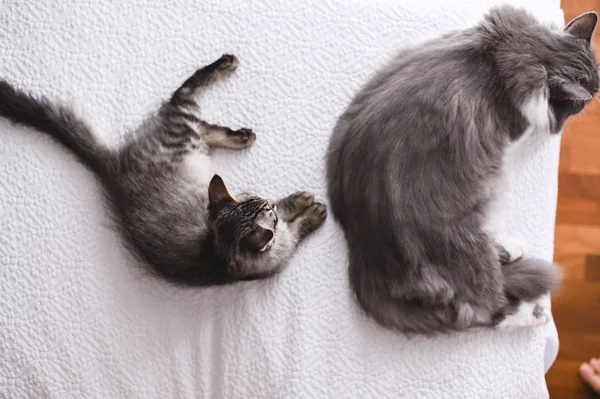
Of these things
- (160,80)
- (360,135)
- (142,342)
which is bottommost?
(142,342)

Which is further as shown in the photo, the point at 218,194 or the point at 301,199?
the point at 301,199

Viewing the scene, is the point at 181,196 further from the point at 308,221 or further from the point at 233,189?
the point at 308,221

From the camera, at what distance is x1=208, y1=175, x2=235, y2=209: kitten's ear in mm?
1235

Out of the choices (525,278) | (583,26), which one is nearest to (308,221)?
(525,278)

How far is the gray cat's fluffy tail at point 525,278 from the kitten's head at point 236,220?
62 centimetres

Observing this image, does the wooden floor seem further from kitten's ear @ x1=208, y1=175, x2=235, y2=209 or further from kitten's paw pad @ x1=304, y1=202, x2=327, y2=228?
kitten's ear @ x1=208, y1=175, x2=235, y2=209

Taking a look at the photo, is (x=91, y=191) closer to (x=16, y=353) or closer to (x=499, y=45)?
(x=16, y=353)

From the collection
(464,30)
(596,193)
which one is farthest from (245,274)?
(596,193)

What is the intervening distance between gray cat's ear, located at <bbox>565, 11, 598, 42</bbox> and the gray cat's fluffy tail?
2.01 ft

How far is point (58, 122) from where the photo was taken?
134 cm

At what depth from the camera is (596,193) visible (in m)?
1.81

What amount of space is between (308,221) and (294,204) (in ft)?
0.19

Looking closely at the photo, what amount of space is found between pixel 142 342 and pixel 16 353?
0.32 meters

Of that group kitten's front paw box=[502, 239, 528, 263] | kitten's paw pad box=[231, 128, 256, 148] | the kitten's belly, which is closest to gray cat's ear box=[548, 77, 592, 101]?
kitten's front paw box=[502, 239, 528, 263]
